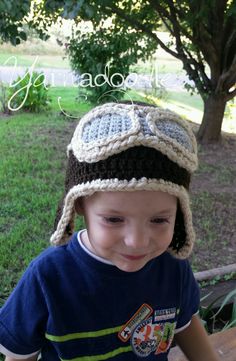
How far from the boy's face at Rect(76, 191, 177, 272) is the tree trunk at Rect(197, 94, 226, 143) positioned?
5387 millimetres

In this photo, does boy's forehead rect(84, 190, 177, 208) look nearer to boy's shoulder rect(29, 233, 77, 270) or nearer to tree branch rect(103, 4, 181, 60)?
boy's shoulder rect(29, 233, 77, 270)

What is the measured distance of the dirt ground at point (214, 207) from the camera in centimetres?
354

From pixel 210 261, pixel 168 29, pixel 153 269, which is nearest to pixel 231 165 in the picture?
pixel 168 29

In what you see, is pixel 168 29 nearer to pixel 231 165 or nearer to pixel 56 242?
pixel 231 165

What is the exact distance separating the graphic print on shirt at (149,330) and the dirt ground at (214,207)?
2059 millimetres

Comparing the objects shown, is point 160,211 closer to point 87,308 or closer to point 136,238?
point 136,238

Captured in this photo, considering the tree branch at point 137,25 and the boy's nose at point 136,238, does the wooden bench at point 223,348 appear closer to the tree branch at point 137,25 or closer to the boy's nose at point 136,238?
the boy's nose at point 136,238

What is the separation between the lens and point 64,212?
44.0 inches

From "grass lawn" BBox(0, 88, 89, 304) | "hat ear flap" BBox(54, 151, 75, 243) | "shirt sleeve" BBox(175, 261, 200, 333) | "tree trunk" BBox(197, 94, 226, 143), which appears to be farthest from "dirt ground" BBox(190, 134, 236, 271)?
"hat ear flap" BBox(54, 151, 75, 243)

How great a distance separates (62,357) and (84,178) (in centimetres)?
46

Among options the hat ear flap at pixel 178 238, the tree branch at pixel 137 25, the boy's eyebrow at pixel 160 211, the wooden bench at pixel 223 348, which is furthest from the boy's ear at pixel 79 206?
the tree branch at pixel 137 25

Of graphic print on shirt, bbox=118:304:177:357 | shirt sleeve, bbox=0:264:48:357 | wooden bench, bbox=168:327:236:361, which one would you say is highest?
shirt sleeve, bbox=0:264:48:357

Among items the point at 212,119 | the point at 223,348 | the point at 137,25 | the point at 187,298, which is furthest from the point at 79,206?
the point at 212,119

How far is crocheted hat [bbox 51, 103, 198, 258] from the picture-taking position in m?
0.98
